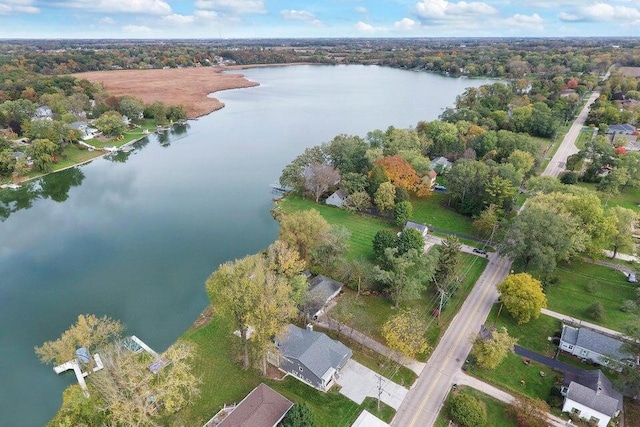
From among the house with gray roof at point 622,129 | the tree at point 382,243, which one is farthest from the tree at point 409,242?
the house with gray roof at point 622,129

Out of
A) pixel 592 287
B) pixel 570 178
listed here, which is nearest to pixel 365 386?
pixel 592 287

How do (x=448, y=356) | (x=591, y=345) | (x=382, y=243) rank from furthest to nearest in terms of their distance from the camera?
1. (x=382, y=243)
2. (x=448, y=356)
3. (x=591, y=345)

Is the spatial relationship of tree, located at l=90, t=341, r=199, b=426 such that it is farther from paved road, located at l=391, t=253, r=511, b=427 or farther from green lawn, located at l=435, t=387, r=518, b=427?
green lawn, located at l=435, t=387, r=518, b=427

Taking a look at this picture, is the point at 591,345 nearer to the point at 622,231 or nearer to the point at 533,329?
the point at 533,329

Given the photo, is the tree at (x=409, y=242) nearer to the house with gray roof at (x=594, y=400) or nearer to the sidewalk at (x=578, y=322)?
the sidewalk at (x=578, y=322)

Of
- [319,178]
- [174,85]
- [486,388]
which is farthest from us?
[174,85]

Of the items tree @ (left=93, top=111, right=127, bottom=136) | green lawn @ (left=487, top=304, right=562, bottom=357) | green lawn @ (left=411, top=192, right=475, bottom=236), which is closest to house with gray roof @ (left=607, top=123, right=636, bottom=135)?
green lawn @ (left=411, top=192, right=475, bottom=236)

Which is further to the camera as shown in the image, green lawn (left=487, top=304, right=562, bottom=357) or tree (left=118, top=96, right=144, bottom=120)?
tree (left=118, top=96, right=144, bottom=120)

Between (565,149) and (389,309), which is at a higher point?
(565,149)
